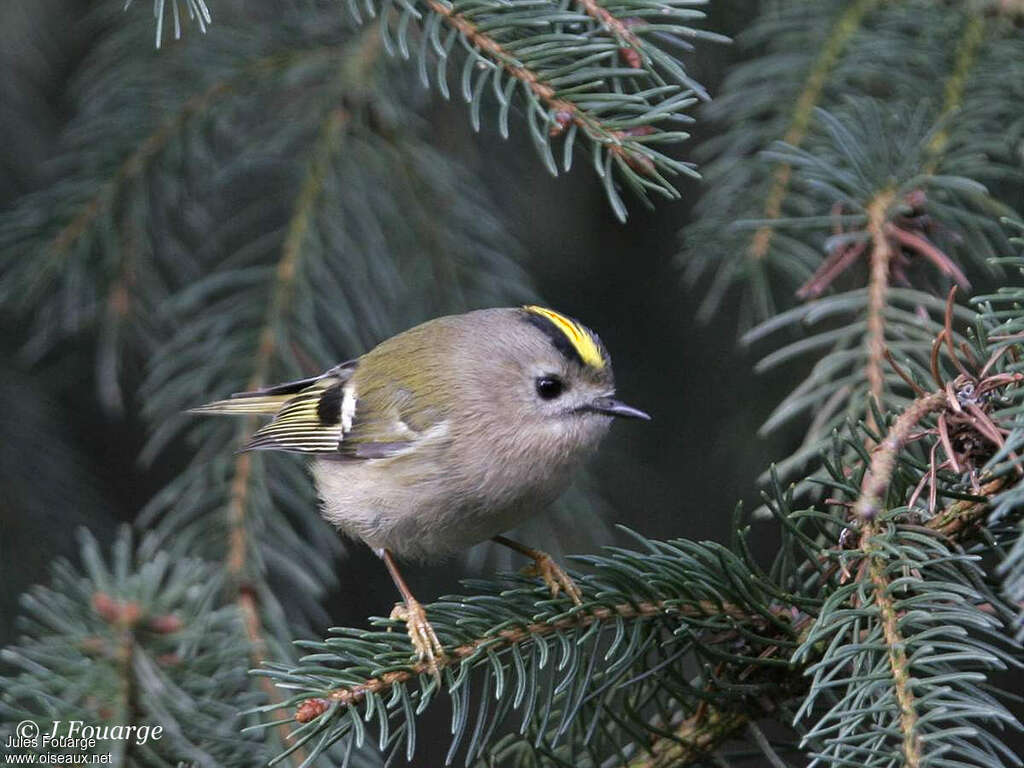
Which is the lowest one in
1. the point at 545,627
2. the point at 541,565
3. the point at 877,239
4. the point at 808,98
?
the point at 541,565

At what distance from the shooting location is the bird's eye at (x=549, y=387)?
1.65m

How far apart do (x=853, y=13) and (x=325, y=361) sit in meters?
0.94

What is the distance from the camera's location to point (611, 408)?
1583 millimetres

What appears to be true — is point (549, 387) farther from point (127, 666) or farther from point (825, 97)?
point (127, 666)

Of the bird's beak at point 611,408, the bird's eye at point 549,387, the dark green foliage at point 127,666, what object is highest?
the dark green foliage at point 127,666

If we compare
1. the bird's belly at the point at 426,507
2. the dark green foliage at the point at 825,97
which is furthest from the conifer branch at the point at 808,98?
the bird's belly at the point at 426,507

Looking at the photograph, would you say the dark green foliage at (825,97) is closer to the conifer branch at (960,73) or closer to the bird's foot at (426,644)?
the conifer branch at (960,73)

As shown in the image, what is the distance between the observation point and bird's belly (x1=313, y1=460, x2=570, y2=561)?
1501mm

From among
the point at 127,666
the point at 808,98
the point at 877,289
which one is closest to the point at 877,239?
the point at 877,289

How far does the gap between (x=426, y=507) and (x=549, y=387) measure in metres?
0.28

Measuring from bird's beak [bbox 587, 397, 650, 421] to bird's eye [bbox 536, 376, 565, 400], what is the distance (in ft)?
0.22

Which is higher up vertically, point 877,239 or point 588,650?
point 877,239

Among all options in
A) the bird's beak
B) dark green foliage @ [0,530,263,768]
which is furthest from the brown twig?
the bird's beak

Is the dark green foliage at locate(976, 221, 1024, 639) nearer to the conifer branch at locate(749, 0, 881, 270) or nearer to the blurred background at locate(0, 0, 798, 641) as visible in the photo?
the conifer branch at locate(749, 0, 881, 270)
